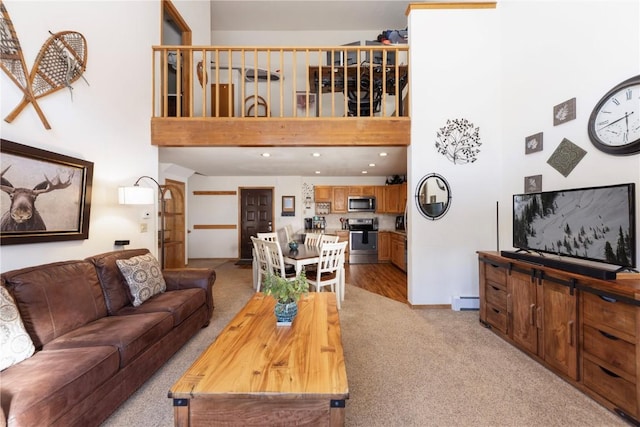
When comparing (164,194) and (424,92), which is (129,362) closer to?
(164,194)

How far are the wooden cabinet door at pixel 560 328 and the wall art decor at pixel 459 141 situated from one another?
5.93 feet

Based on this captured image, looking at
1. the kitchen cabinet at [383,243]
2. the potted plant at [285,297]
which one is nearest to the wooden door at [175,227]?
the potted plant at [285,297]

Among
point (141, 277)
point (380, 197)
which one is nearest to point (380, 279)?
point (380, 197)

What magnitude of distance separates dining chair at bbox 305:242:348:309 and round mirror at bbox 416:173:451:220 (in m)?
1.15

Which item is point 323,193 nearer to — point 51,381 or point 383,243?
point 383,243

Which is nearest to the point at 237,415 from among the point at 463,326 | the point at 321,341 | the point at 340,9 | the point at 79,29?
the point at 321,341

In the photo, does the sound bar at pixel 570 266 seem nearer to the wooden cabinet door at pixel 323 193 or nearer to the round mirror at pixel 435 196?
the round mirror at pixel 435 196

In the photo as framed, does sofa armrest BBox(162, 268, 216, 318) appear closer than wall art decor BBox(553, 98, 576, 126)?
No

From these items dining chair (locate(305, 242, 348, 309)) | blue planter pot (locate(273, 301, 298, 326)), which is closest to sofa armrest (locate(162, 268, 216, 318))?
dining chair (locate(305, 242, 348, 309))

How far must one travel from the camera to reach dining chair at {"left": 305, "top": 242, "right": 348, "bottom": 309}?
11.0 ft

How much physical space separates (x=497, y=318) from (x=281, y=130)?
3.23 metres

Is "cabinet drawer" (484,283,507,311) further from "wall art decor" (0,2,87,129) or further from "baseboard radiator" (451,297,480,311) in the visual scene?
"wall art decor" (0,2,87,129)

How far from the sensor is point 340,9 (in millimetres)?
5359

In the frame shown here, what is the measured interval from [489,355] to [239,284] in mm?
3642
